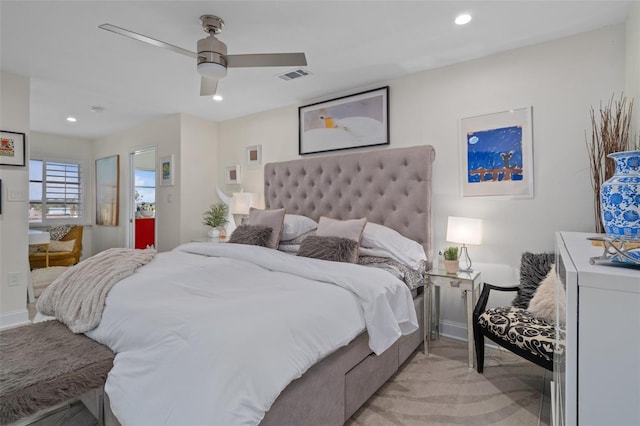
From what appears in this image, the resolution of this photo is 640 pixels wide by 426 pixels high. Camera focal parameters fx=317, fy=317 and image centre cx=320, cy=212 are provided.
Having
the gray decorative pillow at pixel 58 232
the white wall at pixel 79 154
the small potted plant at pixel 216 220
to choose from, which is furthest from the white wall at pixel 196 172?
the white wall at pixel 79 154

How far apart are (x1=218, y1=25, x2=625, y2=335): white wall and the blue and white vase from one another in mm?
1664

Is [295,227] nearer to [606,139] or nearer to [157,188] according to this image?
[606,139]

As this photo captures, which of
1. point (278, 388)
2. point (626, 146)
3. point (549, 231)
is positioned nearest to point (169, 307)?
point (278, 388)

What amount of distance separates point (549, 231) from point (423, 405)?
5.33 ft

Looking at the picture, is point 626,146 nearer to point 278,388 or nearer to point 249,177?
point 278,388

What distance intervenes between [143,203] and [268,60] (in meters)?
5.75

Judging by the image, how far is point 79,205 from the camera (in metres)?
6.19

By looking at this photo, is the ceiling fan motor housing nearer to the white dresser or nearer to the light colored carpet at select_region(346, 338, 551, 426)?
the white dresser

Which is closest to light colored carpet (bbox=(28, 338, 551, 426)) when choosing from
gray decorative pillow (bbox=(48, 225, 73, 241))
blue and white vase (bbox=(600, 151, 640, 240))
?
blue and white vase (bbox=(600, 151, 640, 240))

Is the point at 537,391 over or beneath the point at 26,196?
beneath

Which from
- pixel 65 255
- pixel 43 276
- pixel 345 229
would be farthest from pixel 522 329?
pixel 65 255

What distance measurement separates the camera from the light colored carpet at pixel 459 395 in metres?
1.77

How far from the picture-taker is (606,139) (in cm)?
209

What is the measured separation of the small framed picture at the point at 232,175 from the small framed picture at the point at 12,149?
219cm
